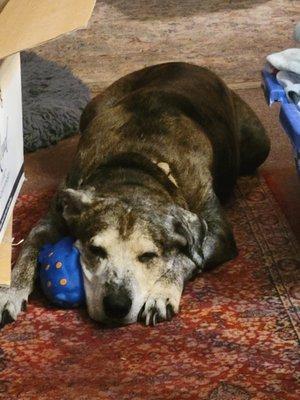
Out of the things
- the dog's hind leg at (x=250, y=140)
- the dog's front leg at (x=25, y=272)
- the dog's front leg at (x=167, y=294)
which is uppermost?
the dog's front leg at (x=25, y=272)

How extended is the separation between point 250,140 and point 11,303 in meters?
1.37

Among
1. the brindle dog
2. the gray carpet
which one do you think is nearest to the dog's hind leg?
the brindle dog

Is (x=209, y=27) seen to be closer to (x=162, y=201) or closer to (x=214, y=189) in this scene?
(x=214, y=189)

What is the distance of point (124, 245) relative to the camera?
265 centimetres

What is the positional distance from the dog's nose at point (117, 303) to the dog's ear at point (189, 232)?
10.1 inches

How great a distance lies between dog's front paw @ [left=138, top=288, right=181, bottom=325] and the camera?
2660 millimetres

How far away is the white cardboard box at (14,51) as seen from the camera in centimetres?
226

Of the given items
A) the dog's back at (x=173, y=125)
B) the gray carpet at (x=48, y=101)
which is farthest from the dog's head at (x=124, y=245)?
the gray carpet at (x=48, y=101)

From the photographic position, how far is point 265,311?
2.73 meters

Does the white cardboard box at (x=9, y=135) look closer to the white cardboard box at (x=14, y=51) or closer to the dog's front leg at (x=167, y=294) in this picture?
the white cardboard box at (x=14, y=51)

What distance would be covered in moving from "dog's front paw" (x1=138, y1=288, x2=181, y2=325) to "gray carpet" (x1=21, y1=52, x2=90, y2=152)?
1430 millimetres

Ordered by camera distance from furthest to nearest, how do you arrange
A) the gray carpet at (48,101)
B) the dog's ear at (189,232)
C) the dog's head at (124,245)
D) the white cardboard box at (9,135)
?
the gray carpet at (48,101)
the dog's ear at (189,232)
the dog's head at (124,245)
the white cardboard box at (9,135)

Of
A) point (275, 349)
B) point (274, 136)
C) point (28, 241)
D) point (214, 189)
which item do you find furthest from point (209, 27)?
point (275, 349)

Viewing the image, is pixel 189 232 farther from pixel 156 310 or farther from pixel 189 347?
pixel 189 347
